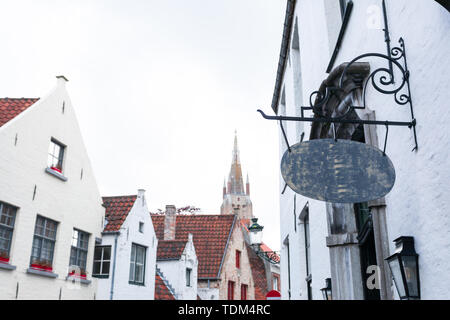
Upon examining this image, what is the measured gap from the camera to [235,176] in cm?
9769

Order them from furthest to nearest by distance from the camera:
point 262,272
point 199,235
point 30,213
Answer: point 262,272
point 199,235
point 30,213

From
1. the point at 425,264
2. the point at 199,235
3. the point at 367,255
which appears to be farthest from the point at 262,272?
the point at 425,264

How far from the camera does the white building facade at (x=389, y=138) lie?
2992 mm

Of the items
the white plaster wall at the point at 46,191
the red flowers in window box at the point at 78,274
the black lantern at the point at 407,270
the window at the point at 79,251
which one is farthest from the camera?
the window at the point at 79,251

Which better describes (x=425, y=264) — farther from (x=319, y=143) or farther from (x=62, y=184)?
(x=62, y=184)

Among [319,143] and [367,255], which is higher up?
[319,143]

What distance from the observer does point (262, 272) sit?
1300 inches

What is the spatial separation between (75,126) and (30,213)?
3.48m

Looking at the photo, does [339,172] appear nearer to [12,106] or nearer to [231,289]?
[12,106]

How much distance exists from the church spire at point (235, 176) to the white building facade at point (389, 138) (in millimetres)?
88259

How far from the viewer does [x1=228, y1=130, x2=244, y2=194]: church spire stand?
95.4 m

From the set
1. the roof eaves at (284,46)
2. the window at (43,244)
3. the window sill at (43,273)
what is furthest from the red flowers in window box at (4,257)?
the roof eaves at (284,46)

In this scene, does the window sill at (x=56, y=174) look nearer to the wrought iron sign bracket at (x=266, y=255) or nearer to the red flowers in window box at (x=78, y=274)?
the red flowers in window box at (x=78, y=274)
